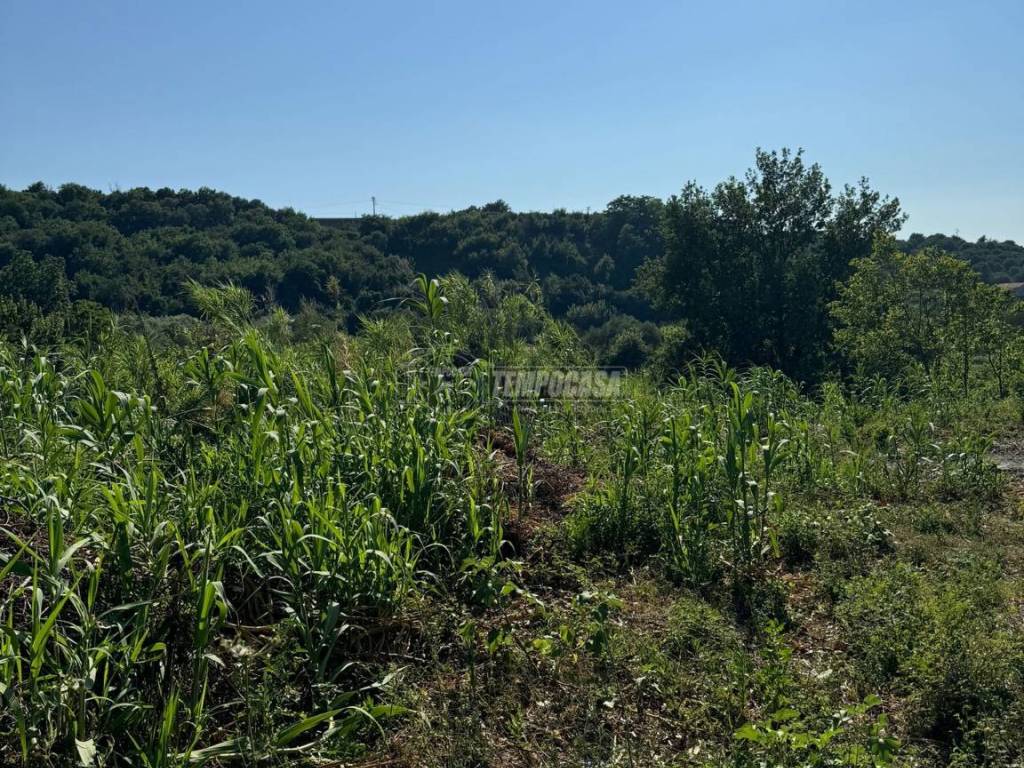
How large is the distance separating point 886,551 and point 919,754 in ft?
5.25

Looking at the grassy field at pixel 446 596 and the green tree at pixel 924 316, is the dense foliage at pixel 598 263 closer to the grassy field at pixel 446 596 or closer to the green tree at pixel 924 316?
the green tree at pixel 924 316

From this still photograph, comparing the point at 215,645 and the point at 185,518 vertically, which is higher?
the point at 185,518

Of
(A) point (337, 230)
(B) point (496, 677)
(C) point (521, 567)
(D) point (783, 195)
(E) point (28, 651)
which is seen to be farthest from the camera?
(A) point (337, 230)

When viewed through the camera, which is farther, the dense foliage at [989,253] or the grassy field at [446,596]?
the dense foliage at [989,253]

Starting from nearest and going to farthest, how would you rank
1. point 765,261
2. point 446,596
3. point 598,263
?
1. point 446,596
2. point 765,261
3. point 598,263

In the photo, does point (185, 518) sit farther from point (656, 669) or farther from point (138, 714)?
point (656, 669)

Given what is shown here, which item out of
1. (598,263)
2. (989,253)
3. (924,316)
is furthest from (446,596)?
(989,253)

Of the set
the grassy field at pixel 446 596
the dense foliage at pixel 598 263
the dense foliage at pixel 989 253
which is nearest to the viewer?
the grassy field at pixel 446 596

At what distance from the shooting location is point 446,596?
2.82 metres

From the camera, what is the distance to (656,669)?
8.34ft

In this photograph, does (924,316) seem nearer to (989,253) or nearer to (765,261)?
(765,261)

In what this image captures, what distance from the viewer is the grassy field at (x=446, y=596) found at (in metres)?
2.03

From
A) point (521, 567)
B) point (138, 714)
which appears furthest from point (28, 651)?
point (521, 567)

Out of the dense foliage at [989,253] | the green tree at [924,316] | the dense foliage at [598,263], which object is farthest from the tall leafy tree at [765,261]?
the dense foliage at [989,253]
